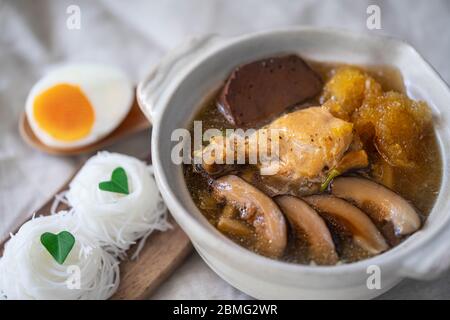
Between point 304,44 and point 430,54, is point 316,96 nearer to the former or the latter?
point 304,44

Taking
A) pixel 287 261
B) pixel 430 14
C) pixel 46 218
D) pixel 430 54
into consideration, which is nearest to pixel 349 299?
pixel 287 261

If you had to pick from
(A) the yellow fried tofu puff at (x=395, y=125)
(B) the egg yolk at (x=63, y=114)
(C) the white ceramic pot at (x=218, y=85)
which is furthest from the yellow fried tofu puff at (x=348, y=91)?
(B) the egg yolk at (x=63, y=114)

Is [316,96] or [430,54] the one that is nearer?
[316,96]

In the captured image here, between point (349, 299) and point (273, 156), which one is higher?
point (273, 156)

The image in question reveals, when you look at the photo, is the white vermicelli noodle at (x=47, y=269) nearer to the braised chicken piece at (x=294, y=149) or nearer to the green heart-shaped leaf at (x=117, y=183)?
the green heart-shaped leaf at (x=117, y=183)

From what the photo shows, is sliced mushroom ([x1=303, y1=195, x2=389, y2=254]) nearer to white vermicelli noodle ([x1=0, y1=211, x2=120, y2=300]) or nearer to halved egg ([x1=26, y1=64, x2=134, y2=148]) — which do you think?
white vermicelli noodle ([x1=0, y1=211, x2=120, y2=300])

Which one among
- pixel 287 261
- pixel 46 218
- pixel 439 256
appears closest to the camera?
pixel 439 256

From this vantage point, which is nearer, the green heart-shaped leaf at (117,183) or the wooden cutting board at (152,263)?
the wooden cutting board at (152,263)

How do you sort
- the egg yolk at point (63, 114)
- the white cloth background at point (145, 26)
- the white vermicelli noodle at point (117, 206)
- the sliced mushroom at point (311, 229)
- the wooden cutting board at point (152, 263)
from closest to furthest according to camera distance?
the sliced mushroom at point (311, 229) < the wooden cutting board at point (152, 263) < the white vermicelli noodle at point (117, 206) < the egg yolk at point (63, 114) < the white cloth background at point (145, 26)

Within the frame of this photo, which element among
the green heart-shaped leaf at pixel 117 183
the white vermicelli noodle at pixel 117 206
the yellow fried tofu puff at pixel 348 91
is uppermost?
the yellow fried tofu puff at pixel 348 91
